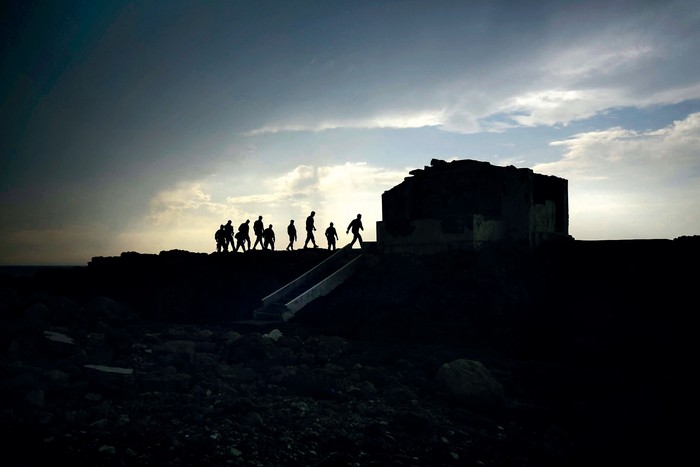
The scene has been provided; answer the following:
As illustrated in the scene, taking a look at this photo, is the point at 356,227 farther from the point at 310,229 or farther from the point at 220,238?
the point at 220,238

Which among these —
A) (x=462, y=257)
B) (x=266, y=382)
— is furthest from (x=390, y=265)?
A: (x=266, y=382)

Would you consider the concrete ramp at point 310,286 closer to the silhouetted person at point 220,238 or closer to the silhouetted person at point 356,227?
the silhouetted person at point 356,227

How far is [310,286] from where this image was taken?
1630 cm

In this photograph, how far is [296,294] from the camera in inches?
620

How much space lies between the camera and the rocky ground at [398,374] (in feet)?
20.6

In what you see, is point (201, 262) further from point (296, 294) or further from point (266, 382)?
point (266, 382)

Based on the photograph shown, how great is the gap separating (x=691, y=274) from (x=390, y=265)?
27.1 feet

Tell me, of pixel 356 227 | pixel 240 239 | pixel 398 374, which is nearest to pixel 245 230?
pixel 240 239

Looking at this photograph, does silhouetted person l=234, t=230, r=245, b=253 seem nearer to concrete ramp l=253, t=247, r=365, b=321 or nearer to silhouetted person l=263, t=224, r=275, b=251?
silhouetted person l=263, t=224, r=275, b=251

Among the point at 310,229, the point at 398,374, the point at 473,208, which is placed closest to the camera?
the point at 398,374

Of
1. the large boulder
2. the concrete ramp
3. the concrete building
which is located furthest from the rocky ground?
the concrete building

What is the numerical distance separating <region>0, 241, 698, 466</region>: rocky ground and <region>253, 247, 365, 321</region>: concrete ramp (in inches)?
16.4

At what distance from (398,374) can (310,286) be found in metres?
7.30

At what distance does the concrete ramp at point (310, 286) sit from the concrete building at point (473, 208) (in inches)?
64.4
